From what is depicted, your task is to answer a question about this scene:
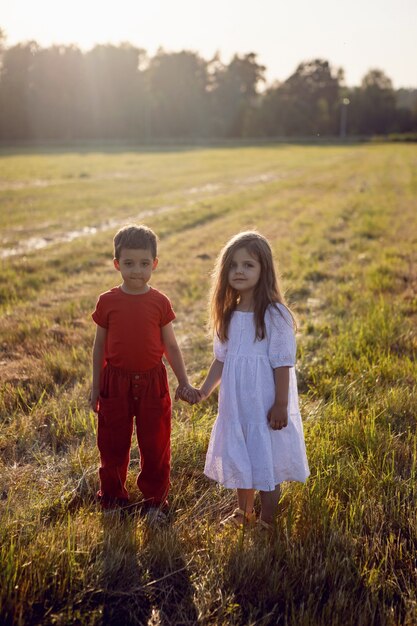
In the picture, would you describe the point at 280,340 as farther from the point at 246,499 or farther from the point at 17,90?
the point at 17,90

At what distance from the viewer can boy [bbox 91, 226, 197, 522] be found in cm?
283

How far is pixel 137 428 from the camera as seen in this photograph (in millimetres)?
2928

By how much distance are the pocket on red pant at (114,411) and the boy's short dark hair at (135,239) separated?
709 mm

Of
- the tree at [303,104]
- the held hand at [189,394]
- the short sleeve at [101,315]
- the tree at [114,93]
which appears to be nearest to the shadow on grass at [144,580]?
the held hand at [189,394]

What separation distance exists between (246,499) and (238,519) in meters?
0.10

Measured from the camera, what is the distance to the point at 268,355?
2.70m

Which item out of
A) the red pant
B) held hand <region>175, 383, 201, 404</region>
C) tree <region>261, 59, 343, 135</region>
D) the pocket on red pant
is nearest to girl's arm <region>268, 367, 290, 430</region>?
held hand <region>175, 383, 201, 404</region>

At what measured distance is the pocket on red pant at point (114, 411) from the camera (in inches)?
113

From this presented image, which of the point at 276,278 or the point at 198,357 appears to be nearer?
the point at 276,278

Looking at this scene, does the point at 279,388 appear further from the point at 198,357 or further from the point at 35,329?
the point at 35,329

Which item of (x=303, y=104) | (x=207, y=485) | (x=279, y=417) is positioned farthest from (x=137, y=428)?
(x=303, y=104)

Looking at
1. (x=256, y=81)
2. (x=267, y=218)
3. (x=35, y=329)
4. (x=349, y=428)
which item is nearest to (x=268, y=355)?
(x=349, y=428)

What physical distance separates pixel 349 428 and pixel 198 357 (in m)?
2.06

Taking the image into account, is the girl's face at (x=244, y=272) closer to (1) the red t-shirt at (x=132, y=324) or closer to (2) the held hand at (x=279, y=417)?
(1) the red t-shirt at (x=132, y=324)
